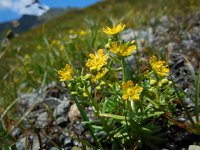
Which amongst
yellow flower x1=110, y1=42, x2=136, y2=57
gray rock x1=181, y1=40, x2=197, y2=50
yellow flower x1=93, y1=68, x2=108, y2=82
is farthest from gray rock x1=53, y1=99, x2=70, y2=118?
gray rock x1=181, y1=40, x2=197, y2=50

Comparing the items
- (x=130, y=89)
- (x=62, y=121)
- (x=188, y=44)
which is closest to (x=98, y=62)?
(x=130, y=89)

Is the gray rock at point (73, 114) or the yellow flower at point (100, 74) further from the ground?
the yellow flower at point (100, 74)

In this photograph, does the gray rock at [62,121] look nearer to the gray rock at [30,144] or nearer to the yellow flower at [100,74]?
the gray rock at [30,144]

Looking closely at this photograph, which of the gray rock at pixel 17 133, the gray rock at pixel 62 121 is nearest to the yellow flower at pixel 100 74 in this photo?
the gray rock at pixel 62 121

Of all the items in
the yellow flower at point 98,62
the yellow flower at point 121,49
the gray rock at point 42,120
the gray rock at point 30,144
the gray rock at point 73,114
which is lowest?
the gray rock at point 30,144

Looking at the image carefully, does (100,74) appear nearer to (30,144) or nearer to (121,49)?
Result: (121,49)

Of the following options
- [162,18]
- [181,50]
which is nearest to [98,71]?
[181,50]

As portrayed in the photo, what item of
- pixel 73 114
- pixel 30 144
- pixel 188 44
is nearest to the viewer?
pixel 30 144

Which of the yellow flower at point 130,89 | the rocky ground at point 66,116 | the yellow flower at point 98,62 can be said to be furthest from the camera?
the rocky ground at point 66,116

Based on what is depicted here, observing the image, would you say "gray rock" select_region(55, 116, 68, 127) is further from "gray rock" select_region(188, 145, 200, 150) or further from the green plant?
"gray rock" select_region(188, 145, 200, 150)

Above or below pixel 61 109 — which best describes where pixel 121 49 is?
above

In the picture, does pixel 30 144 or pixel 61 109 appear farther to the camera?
pixel 61 109
